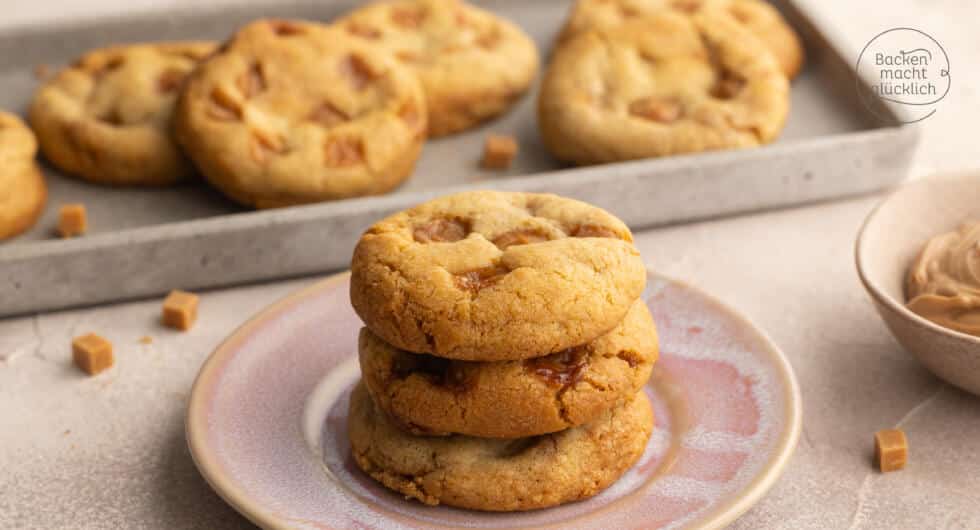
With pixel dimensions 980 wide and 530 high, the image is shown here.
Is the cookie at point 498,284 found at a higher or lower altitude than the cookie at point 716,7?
higher

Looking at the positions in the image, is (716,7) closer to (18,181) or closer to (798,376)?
(798,376)

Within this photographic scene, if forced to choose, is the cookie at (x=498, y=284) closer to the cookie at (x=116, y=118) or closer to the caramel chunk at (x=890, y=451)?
the caramel chunk at (x=890, y=451)

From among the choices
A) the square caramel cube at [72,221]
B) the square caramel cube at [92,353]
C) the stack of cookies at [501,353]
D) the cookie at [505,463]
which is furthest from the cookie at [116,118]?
the cookie at [505,463]

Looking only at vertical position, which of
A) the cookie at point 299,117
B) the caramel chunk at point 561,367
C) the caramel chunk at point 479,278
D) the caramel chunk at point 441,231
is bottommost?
the cookie at point 299,117

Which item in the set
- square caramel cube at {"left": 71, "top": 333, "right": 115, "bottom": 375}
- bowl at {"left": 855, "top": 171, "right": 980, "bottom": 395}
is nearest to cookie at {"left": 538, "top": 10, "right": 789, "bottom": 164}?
bowl at {"left": 855, "top": 171, "right": 980, "bottom": 395}

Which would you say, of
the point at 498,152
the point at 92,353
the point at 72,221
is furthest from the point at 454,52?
the point at 92,353

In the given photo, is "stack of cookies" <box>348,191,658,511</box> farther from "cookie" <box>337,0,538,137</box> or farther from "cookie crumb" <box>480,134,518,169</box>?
"cookie" <box>337,0,538,137</box>
